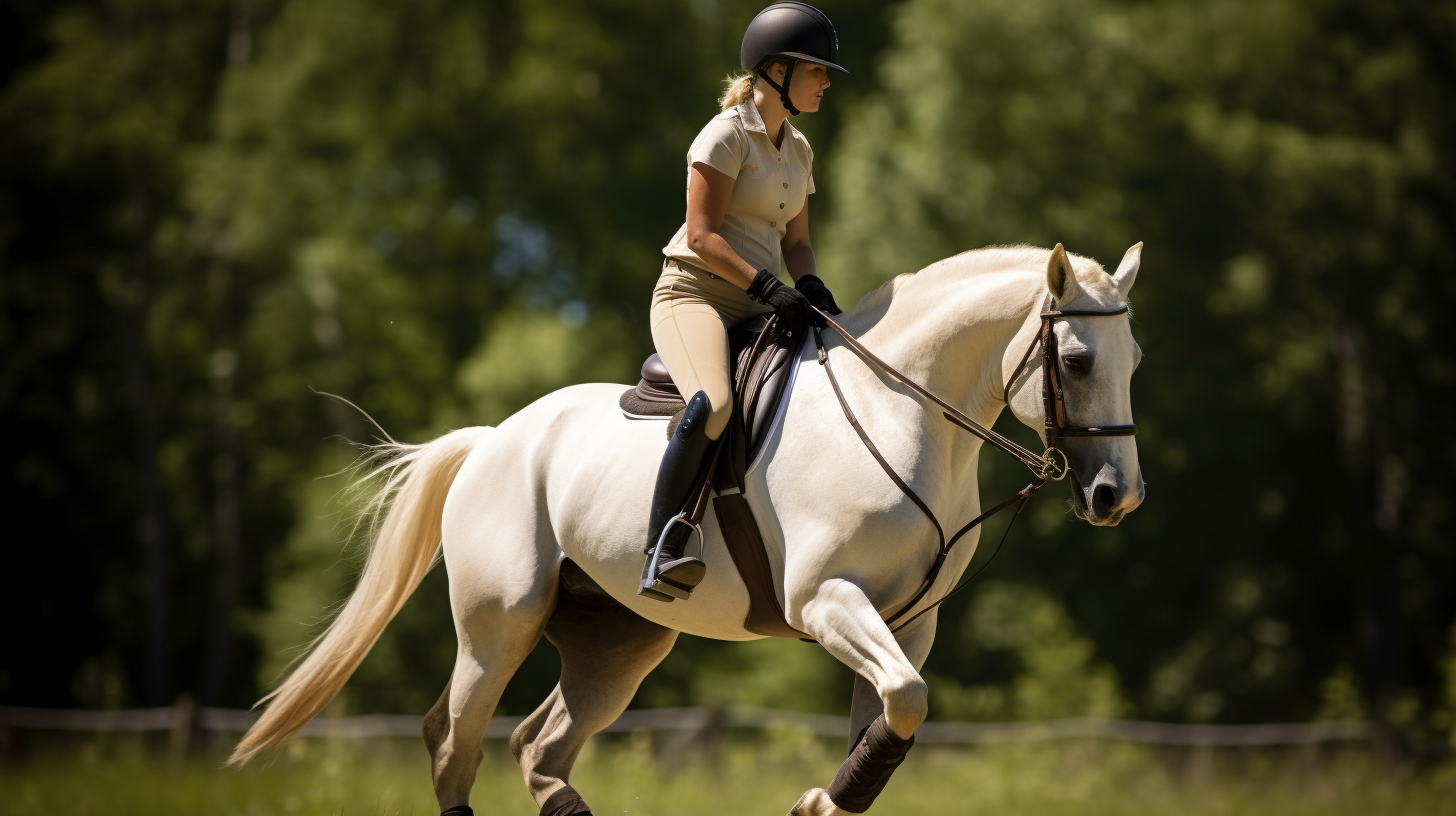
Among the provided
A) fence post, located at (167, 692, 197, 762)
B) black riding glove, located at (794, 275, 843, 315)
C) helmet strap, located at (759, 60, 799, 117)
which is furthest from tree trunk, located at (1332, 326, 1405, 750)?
helmet strap, located at (759, 60, 799, 117)

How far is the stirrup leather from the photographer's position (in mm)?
4891

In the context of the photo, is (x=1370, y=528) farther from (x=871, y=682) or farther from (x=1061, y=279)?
(x=871, y=682)

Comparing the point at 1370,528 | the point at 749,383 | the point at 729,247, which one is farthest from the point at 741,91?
the point at 1370,528

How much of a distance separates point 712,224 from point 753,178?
0.28 meters

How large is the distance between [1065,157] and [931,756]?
8401mm

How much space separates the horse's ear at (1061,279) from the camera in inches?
175

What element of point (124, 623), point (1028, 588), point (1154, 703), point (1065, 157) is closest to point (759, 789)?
point (1028, 588)

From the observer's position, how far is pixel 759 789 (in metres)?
11.6

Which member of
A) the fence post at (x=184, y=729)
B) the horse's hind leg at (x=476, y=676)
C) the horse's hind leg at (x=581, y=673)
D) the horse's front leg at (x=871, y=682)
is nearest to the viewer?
the horse's front leg at (x=871, y=682)

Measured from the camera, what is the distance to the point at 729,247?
5016 mm

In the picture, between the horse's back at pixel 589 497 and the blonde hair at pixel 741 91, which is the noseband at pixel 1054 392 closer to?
the horse's back at pixel 589 497

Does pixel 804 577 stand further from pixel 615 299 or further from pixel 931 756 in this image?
pixel 615 299

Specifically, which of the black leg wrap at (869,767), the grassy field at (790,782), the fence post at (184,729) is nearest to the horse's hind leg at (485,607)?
the black leg wrap at (869,767)

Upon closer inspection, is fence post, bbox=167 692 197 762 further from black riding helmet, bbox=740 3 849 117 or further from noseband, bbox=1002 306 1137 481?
noseband, bbox=1002 306 1137 481
